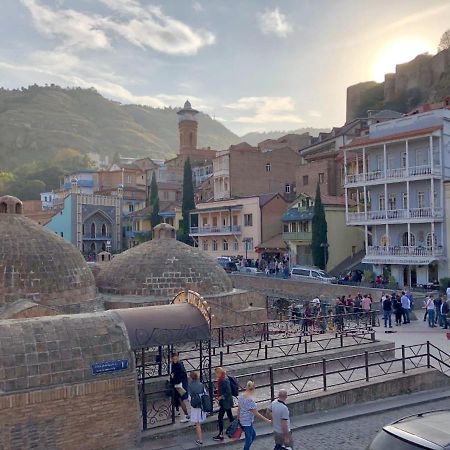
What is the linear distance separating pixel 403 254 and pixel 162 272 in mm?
19636

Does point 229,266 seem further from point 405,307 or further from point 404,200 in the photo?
point 405,307

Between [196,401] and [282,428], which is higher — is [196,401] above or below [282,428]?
above

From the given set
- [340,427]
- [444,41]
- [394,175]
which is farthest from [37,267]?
[444,41]

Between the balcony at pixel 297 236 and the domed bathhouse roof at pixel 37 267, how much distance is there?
90.6ft

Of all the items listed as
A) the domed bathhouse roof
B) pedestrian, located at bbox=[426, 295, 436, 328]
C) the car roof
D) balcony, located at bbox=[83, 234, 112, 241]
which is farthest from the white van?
balcony, located at bbox=[83, 234, 112, 241]

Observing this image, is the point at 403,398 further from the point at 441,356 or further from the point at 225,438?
the point at 225,438

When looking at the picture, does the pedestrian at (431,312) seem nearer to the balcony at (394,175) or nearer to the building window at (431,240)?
the building window at (431,240)

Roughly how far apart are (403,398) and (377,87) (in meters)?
72.9

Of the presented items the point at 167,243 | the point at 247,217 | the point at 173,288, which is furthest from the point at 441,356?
the point at 247,217

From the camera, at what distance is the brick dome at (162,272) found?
69.7 feet

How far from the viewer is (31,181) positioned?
100 meters

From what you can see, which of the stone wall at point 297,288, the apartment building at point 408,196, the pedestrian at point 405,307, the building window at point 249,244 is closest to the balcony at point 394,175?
the apartment building at point 408,196

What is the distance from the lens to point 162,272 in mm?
21500

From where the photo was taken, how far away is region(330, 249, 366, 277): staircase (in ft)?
137
